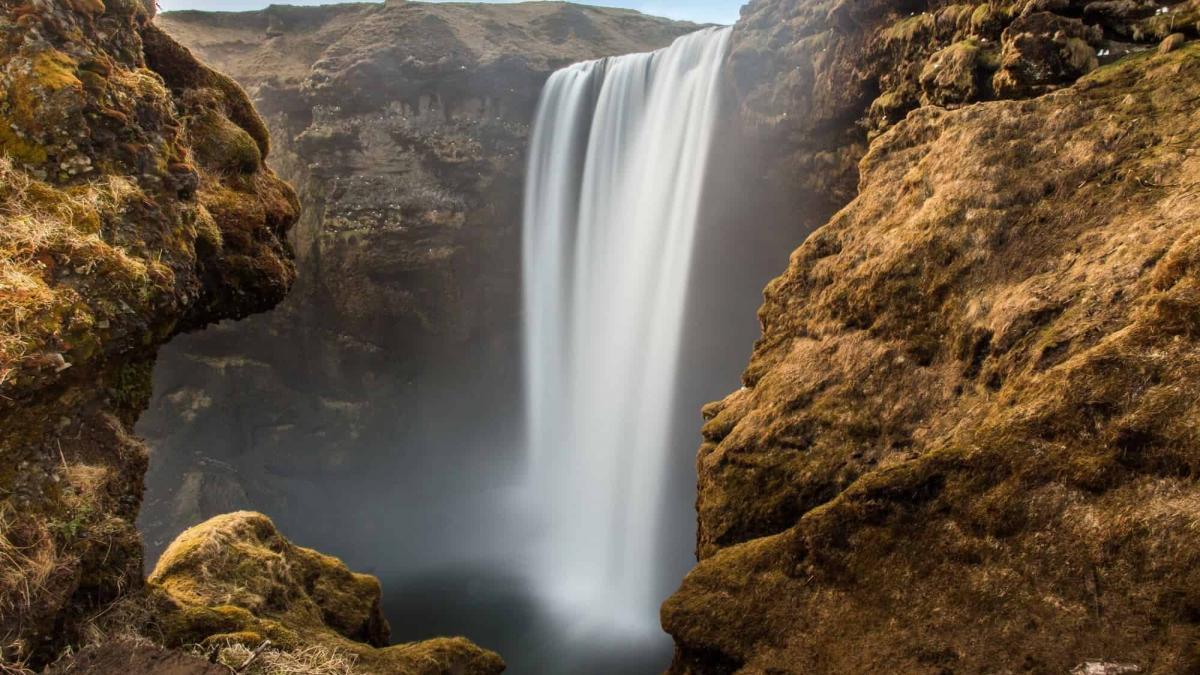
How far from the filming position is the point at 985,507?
3674 millimetres

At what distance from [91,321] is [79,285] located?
27 cm

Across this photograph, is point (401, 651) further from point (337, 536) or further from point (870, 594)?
point (337, 536)

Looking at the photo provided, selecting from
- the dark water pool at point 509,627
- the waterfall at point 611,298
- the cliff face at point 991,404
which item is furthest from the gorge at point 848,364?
the waterfall at point 611,298

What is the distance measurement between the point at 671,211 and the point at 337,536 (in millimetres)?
17347

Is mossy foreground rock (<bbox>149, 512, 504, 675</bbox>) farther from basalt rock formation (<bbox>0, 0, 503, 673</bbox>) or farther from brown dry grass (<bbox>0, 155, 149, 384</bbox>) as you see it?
brown dry grass (<bbox>0, 155, 149, 384</bbox>)

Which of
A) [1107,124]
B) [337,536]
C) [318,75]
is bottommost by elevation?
[337,536]

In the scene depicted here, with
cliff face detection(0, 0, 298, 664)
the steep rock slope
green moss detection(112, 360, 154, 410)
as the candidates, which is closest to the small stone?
the steep rock slope

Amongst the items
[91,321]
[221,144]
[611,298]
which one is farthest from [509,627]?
[91,321]

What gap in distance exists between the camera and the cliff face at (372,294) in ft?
78.4

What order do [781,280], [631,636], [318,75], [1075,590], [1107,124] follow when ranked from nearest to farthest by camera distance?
[1075,590] → [1107,124] → [781,280] → [631,636] → [318,75]

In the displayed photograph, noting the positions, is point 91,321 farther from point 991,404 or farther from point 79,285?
point 991,404

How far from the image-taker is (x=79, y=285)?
4312 millimetres

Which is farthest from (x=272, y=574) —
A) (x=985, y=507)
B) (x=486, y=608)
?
(x=486, y=608)

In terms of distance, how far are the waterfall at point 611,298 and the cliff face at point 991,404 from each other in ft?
39.3
